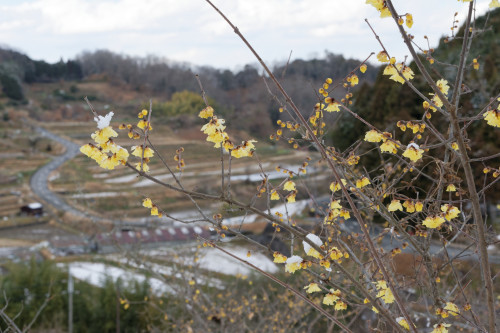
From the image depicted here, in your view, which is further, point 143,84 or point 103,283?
point 143,84

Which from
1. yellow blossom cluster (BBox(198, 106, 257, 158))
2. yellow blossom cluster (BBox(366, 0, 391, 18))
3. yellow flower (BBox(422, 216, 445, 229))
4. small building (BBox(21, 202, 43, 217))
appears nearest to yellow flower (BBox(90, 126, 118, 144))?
yellow blossom cluster (BBox(198, 106, 257, 158))

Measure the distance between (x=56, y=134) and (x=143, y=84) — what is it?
16.6ft

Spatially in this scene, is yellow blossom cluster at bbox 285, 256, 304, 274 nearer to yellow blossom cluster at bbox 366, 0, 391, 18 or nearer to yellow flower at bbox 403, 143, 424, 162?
yellow flower at bbox 403, 143, 424, 162

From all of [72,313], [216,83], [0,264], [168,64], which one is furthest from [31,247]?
[168,64]

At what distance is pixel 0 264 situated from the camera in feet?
32.1

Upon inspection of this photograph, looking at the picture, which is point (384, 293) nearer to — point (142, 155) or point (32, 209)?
point (142, 155)

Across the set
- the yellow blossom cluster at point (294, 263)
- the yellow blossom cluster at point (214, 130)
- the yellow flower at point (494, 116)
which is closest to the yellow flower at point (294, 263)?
the yellow blossom cluster at point (294, 263)

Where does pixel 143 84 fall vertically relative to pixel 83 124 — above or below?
above

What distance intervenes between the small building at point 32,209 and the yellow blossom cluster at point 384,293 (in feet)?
51.4

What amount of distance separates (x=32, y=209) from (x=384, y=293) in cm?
1576

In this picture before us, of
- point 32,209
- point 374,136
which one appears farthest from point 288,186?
point 32,209

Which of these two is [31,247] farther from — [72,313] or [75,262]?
[72,313]

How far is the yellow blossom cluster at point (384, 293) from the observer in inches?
52.7

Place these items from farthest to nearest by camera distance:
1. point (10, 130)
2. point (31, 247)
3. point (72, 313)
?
point (10, 130)
point (31, 247)
point (72, 313)
